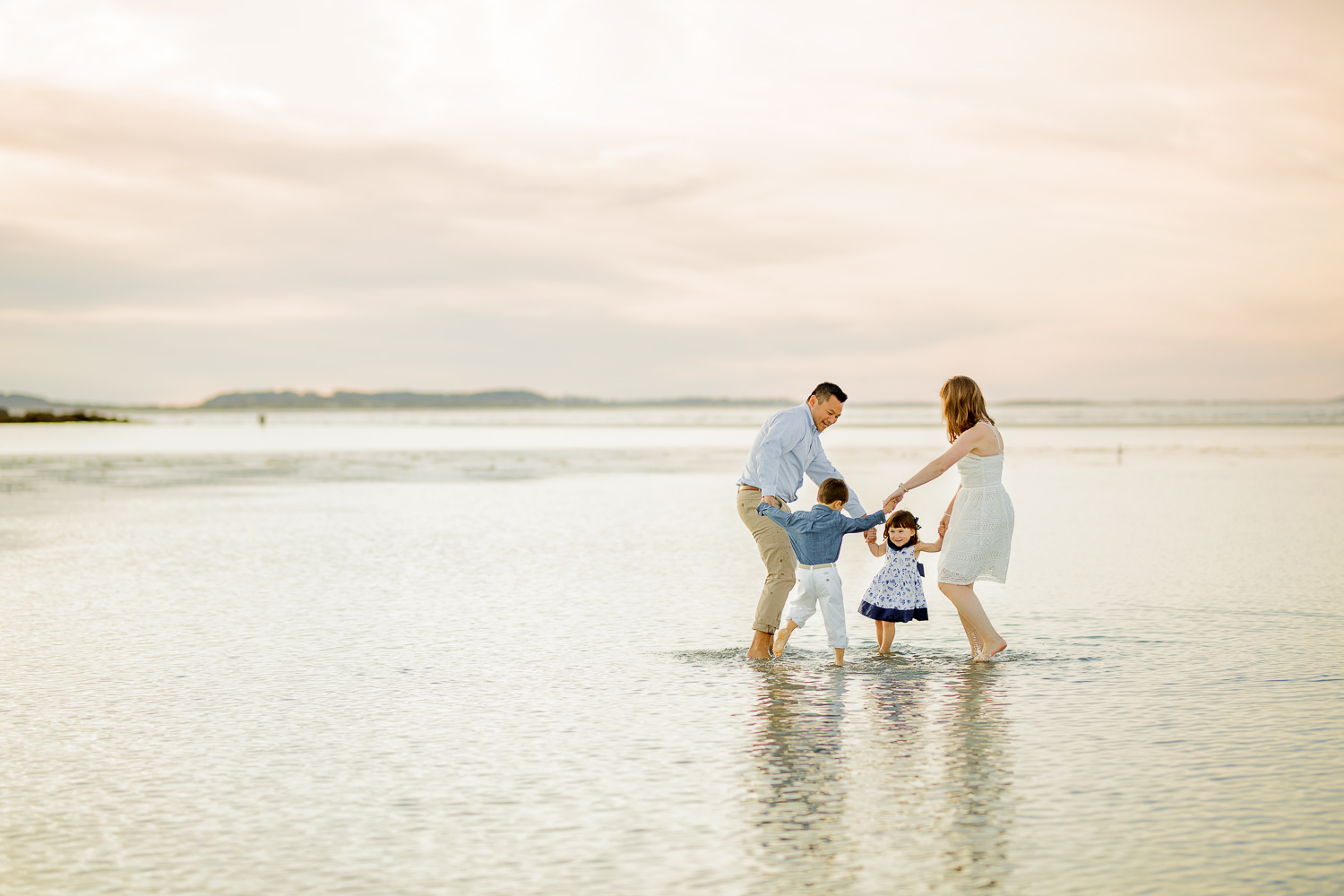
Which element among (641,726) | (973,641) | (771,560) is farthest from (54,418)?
(641,726)

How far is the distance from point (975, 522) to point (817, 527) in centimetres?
115

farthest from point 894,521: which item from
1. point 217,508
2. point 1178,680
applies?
point 217,508

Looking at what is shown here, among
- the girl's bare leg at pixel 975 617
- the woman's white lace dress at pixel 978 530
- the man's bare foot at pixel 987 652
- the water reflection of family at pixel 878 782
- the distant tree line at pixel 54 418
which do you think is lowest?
the water reflection of family at pixel 878 782

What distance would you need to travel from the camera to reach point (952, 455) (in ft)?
28.6

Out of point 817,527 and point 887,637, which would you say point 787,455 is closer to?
point 817,527

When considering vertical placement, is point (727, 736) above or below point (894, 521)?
below

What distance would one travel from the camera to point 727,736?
269 inches

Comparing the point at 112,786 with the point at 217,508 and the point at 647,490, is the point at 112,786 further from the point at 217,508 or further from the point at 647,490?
the point at 647,490

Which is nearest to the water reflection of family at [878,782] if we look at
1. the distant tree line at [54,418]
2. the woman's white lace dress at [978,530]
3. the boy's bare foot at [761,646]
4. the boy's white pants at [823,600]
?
the boy's white pants at [823,600]

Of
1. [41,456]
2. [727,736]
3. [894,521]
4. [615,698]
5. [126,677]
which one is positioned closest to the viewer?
[727,736]

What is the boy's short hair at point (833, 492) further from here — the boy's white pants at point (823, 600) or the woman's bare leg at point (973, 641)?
the woman's bare leg at point (973, 641)

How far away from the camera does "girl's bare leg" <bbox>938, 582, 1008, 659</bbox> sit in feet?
29.2

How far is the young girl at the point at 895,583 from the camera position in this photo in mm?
9211

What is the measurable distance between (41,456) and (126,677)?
42.3 meters
